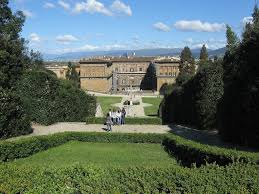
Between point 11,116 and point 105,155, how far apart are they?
25.0 ft

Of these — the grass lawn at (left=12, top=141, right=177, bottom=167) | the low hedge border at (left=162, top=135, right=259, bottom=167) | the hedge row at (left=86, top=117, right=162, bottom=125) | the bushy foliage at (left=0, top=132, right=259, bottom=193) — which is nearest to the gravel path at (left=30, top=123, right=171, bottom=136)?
the hedge row at (left=86, top=117, right=162, bottom=125)

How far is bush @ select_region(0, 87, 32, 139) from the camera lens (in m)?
22.6

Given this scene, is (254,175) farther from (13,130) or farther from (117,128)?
(117,128)

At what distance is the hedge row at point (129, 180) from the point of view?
8.80m

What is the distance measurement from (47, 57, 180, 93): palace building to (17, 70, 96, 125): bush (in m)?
82.9

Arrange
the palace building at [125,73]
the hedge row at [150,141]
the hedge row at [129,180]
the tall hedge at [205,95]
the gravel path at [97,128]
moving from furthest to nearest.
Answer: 1. the palace building at [125,73]
2. the gravel path at [97,128]
3. the tall hedge at [205,95]
4. the hedge row at [150,141]
5. the hedge row at [129,180]

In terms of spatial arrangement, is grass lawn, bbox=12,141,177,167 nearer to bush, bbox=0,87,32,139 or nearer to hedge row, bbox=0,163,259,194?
bush, bbox=0,87,32,139

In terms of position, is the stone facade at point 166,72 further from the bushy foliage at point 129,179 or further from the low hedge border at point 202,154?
the bushy foliage at point 129,179

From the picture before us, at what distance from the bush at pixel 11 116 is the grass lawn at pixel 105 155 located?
3316 mm

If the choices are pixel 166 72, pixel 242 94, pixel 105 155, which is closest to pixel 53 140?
pixel 105 155

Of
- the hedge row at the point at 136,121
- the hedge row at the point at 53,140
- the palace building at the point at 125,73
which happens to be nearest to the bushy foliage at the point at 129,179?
the hedge row at the point at 53,140

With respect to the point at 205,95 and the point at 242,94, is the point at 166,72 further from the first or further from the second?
the point at 242,94

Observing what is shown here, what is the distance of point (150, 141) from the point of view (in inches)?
896

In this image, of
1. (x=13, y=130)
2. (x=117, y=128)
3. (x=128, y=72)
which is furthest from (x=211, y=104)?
(x=128, y=72)
